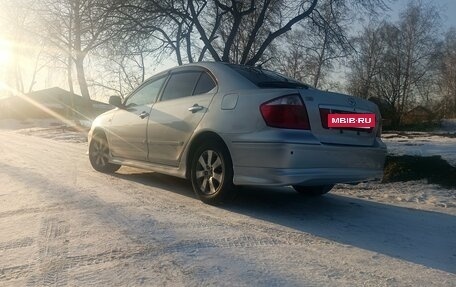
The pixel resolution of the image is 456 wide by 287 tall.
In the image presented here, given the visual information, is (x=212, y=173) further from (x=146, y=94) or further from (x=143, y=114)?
(x=146, y=94)

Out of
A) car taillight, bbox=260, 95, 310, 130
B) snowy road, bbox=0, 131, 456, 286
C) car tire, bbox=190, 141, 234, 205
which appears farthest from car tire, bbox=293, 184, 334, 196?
car taillight, bbox=260, 95, 310, 130

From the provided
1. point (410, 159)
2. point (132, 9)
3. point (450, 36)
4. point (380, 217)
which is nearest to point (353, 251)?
point (380, 217)

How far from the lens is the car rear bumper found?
4375mm

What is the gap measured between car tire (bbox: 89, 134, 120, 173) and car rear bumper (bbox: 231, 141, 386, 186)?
10.5 feet

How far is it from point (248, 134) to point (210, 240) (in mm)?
1232

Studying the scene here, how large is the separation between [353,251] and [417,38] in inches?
1426

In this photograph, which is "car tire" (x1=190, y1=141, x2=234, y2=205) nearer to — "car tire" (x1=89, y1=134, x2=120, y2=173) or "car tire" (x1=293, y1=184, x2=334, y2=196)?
"car tire" (x1=293, y1=184, x2=334, y2=196)

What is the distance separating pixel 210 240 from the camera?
3.78 metres

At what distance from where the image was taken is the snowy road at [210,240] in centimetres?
305

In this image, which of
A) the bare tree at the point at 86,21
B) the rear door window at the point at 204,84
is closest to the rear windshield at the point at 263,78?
the rear door window at the point at 204,84

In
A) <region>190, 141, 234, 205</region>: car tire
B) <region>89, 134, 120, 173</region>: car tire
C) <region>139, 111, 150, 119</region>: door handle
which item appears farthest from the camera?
<region>89, 134, 120, 173</region>: car tire

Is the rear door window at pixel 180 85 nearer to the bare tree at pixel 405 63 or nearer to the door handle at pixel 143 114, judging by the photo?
the door handle at pixel 143 114

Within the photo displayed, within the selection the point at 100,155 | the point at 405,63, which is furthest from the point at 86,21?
the point at 405,63

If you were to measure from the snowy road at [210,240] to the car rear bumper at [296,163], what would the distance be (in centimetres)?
40
